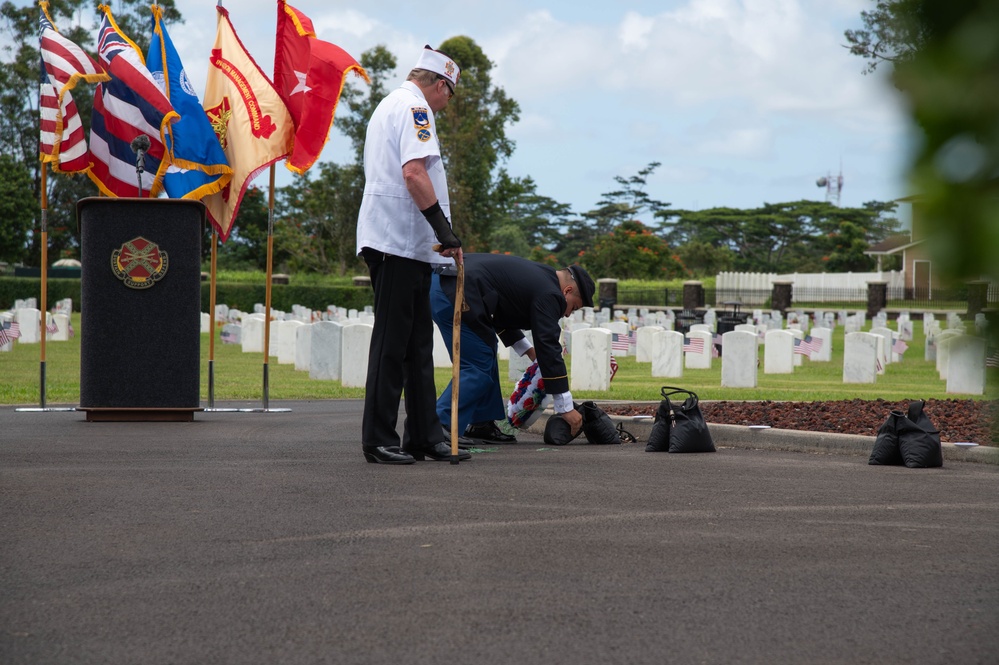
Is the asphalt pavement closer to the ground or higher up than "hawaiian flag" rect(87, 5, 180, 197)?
closer to the ground

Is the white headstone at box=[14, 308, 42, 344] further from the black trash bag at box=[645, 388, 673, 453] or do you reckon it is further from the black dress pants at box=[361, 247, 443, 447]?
the black dress pants at box=[361, 247, 443, 447]

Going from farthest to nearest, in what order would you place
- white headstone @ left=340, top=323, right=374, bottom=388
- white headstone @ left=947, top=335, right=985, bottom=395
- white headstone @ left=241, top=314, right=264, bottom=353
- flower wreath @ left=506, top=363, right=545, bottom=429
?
white headstone @ left=241, top=314, right=264, bottom=353 → white headstone @ left=340, top=323, right=374, bottom=388 → flower wreath @ left=506, top=363, right=545, bottom=429 → white headstone @ left=947, top=335, right=985, bottom=395

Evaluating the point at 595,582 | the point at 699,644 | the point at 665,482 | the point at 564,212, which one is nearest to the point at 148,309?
the point at 665,482

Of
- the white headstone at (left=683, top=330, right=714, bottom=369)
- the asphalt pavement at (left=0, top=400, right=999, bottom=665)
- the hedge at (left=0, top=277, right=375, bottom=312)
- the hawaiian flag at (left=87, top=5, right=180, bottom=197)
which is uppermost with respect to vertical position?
the hawaiian flag at (left=87, top=5, right=180, bottom=197)

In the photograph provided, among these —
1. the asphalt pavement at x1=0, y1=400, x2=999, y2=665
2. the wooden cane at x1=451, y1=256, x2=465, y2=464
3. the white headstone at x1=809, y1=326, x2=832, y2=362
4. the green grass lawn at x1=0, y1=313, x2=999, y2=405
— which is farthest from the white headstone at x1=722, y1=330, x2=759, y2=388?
the wooden cane at x1=451, y1=256, x2=465, y2=464

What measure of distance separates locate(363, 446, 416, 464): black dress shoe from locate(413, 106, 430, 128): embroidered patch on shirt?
1.72m

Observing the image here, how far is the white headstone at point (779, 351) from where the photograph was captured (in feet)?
62.5

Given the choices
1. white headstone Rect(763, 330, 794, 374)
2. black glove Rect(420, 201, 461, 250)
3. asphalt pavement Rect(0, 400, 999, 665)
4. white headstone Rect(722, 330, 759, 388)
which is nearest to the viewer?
asphalt pavement Rect(0, 400, 999, 665)

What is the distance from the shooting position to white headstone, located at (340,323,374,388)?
14992mm

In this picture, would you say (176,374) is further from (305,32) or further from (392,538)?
(392,538)

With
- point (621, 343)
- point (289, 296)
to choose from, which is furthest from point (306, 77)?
point (289, 296)

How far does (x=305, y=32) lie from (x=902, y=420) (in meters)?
6.18

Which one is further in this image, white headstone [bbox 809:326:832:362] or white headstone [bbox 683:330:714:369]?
white headstone [bbox 809:326:832:362]

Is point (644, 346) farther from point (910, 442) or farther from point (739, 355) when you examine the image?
point (910, 442)
